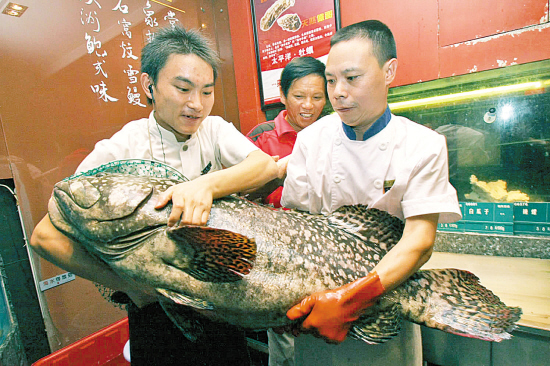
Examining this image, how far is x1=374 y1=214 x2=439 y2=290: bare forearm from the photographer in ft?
4.08

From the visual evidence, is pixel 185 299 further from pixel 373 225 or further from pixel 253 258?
pixel 373 225

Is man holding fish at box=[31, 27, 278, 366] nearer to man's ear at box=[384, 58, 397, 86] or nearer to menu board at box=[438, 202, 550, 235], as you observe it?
man's ear at box=[384, 58, 397, 86]

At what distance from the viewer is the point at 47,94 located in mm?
2223

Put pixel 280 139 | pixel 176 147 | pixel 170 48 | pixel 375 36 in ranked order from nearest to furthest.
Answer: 1. pixel 375 36
2. pixel 170 48
3. pixel 176 147
4. pixel 280 139

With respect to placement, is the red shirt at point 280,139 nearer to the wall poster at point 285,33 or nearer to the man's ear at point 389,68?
the wall poster at point 285,33

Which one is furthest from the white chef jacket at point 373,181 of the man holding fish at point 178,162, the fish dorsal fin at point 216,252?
the fish dorsal fin at point 216,252

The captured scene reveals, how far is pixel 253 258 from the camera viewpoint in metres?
1.25

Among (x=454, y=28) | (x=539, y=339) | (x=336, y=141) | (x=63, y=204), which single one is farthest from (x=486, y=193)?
(x=63, y=204)

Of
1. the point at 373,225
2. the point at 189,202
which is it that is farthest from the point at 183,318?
the point at 373,225

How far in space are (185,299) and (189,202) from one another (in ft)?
1.38

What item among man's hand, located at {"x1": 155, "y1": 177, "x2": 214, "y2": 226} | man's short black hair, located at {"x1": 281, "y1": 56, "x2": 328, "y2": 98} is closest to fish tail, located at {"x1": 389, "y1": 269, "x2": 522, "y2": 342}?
man's hand, located at {"x1": 155, "y1": 177, "x2": 214, "y2": 226}

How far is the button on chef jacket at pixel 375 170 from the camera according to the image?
4.24 ft

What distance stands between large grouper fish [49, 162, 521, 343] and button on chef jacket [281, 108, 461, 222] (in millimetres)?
126

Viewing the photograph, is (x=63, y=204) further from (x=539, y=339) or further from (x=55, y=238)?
→ (x=539, y=339)
